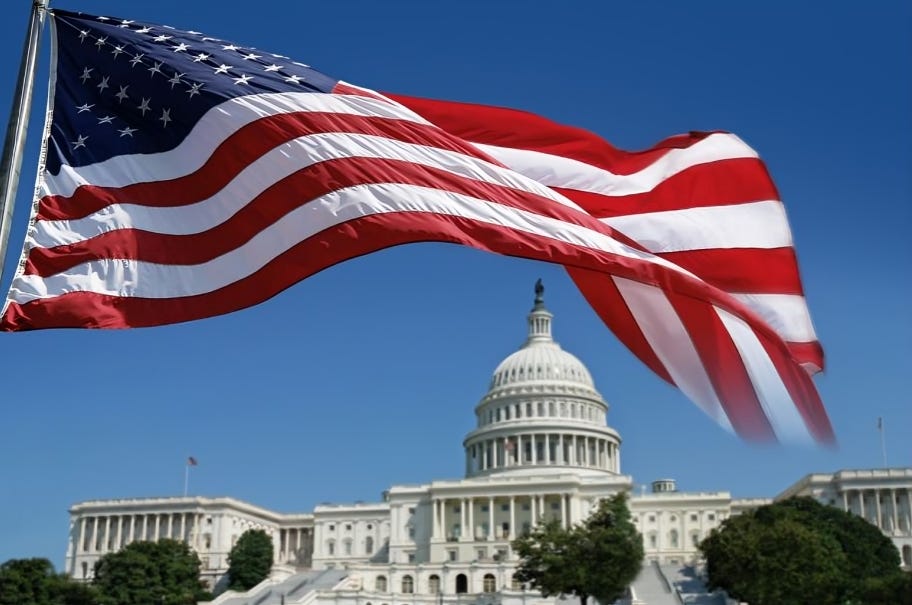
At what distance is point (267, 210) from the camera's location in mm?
14078

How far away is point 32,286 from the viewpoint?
44.6 ft

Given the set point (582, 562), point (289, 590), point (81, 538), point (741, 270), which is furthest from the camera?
point (81, 538)

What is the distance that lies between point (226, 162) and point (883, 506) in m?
161

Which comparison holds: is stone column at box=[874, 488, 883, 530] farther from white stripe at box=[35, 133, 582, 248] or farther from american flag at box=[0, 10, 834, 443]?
white stripe at box=[35, 133, 582, 248]

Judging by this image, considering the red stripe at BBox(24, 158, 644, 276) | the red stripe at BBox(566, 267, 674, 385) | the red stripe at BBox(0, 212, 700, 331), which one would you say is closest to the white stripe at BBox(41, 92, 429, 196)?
the red stripe at BBox(24, 158, 644, 276)

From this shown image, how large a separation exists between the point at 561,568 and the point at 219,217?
83.5m

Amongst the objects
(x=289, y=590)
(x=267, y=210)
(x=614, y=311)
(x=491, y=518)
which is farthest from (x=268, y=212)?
(x=491, y=518)

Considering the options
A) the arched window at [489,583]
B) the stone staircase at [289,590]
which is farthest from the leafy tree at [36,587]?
the arched window at [489,583]

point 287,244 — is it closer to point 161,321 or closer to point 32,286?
point 161,321

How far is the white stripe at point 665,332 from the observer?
15023 mm

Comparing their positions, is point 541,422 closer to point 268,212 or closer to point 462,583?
point 462,583

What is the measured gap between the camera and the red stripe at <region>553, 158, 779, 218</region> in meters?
16.4

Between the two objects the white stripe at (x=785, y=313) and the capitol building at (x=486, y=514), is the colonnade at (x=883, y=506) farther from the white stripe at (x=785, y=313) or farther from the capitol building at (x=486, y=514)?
the white stripe at (x=785, y=313)

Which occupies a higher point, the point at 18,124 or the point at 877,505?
the point at 877,505
